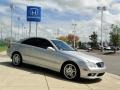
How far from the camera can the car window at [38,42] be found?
13.8 m

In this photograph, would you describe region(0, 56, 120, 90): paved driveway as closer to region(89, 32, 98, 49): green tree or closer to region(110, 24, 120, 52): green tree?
region(110, 24, 120, 52): green tree

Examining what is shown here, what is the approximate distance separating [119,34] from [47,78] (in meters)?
53.6

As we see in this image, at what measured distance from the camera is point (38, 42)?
46.6ft

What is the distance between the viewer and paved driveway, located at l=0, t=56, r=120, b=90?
1050cm

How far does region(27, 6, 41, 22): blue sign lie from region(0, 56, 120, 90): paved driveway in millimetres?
7790

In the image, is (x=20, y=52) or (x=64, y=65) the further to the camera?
(x=20, y=52)

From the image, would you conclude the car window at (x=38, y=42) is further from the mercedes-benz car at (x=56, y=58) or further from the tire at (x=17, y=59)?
the tire at (x=17, y=59)

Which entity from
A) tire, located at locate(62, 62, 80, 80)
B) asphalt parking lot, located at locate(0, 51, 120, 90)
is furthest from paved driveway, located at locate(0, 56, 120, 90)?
tire, located at locate(62, 62, 80, 80)

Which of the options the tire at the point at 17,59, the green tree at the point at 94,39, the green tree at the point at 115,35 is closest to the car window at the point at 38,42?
the tire at the point at 17,59

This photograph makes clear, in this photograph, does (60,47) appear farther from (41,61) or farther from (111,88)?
(111,88)

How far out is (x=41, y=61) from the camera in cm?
1351

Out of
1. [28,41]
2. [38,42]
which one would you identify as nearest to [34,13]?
[28,41]

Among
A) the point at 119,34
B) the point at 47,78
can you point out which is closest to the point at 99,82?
the point at 47,78

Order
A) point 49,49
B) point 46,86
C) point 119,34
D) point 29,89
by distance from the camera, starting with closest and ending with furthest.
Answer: point 29,89 → point 46,86 → point 49,49 → point 119,34
